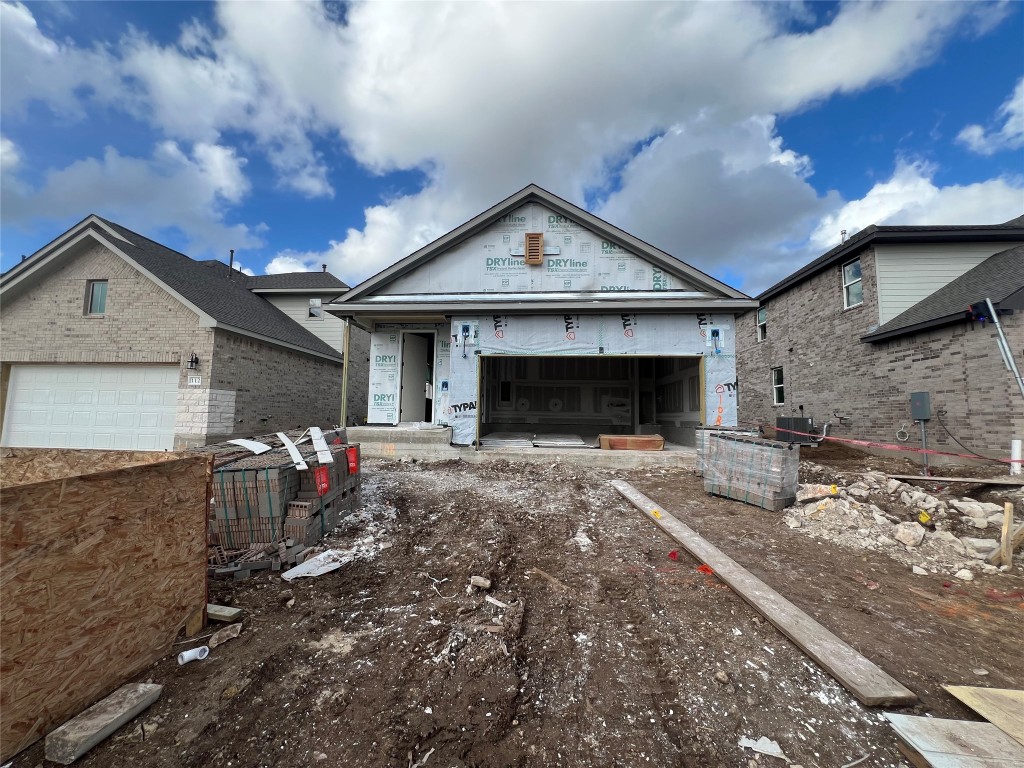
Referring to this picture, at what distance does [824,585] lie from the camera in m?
3.89

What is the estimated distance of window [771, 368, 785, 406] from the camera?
53.8 feet

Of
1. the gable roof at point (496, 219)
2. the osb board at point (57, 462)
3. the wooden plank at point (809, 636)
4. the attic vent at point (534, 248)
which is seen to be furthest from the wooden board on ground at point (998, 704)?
the attic vent at point (534, 248)

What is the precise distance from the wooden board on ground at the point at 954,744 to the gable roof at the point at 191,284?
14.2 m

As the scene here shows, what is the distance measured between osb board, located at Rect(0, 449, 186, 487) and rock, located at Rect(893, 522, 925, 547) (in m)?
8.18

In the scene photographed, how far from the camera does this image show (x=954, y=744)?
2018 mm

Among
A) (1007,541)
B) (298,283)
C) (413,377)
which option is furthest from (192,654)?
(298,283)

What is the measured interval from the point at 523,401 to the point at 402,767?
42.8 ft

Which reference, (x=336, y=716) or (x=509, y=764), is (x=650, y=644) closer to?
(x=509, y=764)

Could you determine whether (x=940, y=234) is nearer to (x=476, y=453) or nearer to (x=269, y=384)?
(x=476, y=453)

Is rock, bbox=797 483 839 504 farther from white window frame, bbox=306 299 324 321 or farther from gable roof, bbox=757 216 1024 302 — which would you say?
white window frame, bbox=306 299 324 321

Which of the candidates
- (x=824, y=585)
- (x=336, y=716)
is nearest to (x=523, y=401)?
(x=824, y=585)

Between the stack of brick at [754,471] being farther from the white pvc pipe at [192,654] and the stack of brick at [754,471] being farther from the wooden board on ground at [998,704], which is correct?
the white pvc pipe at [192,654]

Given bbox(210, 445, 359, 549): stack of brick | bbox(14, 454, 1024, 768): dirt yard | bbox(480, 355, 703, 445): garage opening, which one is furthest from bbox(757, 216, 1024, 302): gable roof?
bbox(210, 445, 359, 549): stack of brick

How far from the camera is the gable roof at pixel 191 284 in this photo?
11.1 meters
